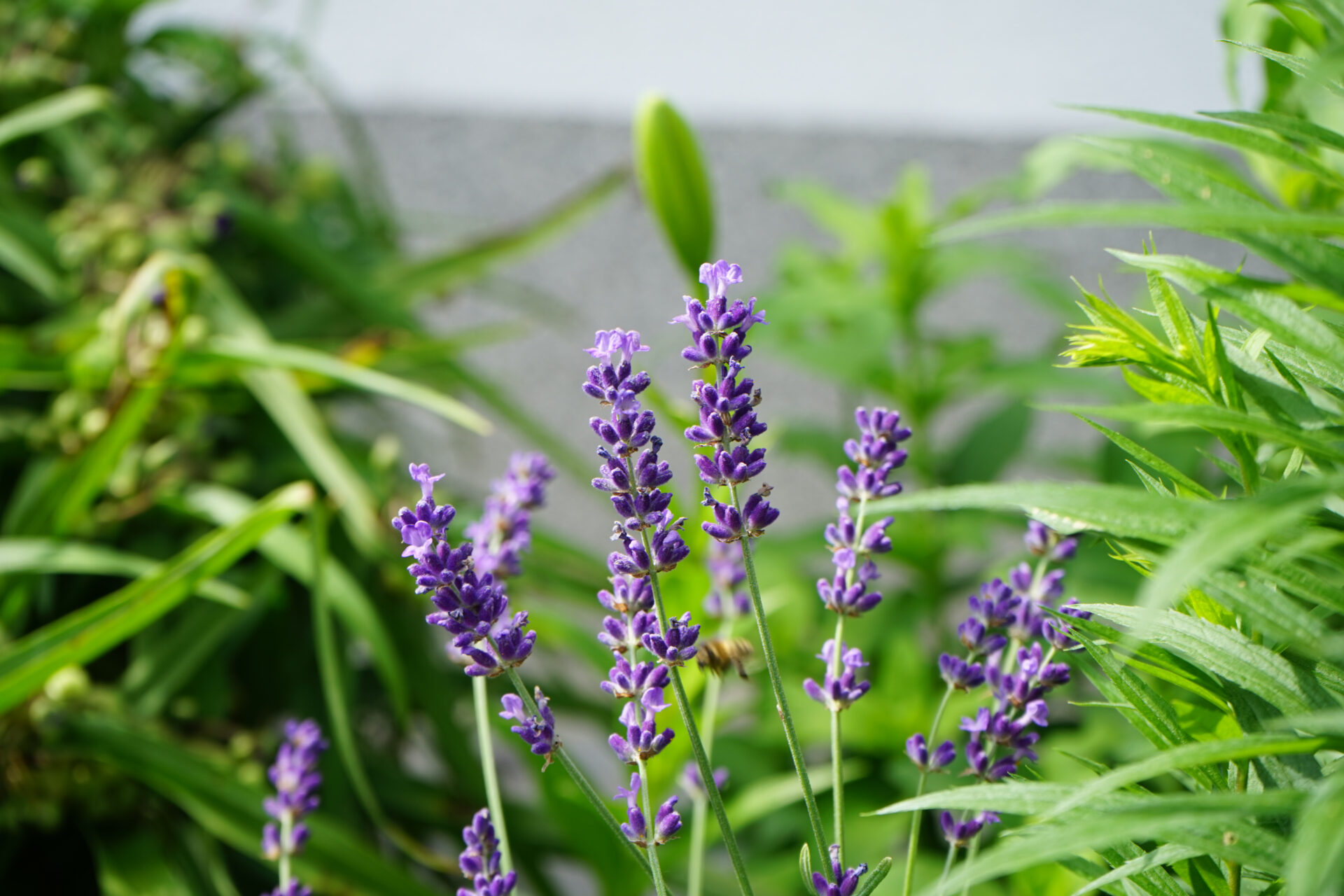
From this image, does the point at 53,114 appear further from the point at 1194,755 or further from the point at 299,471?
the point at 1194,755

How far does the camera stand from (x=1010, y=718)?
0.23 metres

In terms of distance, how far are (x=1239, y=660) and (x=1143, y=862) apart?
4cm

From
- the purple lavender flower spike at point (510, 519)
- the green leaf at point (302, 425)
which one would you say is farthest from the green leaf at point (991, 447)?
the purple lavender flower spike at point (510, 519)

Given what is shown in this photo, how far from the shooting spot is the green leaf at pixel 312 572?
0.45 meters

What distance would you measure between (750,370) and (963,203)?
560 millimetres

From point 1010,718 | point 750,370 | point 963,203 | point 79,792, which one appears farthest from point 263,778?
point 750,370

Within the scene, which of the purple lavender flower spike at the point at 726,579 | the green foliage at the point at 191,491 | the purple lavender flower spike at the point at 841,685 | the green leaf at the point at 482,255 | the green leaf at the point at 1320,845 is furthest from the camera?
the green leaf at the point at 482,255

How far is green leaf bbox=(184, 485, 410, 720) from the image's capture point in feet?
1.46

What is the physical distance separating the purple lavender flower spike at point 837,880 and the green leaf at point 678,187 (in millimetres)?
240

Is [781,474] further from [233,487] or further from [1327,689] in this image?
[1327,689]

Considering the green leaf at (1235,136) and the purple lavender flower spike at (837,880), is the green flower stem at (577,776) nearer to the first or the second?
the purple lavender flower spike at (837,880)

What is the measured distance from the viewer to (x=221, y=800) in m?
0.42

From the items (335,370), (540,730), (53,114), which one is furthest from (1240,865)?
(53,114)

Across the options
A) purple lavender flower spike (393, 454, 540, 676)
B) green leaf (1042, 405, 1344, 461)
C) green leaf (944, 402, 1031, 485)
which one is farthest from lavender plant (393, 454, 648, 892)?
green leaf (944, 402, 1031, 485)
